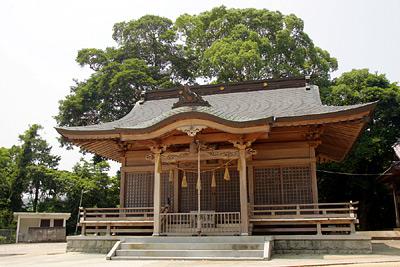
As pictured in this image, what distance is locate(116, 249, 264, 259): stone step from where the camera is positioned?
31.7 feet

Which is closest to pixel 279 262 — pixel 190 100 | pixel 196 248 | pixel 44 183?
Answer: pixel 196 248

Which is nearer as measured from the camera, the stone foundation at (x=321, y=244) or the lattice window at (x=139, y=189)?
the stone foundation at (x=321, y=244)

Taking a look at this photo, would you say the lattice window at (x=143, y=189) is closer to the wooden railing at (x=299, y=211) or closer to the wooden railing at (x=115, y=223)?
the wooden railing at (x=115, y=223)

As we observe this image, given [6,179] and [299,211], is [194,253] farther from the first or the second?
[6,179]

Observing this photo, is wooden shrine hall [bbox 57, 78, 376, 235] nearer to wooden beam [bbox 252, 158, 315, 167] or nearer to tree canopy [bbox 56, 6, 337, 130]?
wooden beam [bbox 252, 158, 315, 167]

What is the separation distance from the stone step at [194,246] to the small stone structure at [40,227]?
16.2 m

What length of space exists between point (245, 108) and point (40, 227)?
58.3 feet

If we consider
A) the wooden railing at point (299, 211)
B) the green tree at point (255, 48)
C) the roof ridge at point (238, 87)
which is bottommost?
the wooden railing at point (299, 211)

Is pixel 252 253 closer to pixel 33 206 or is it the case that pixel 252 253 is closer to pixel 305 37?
pixel 305 37

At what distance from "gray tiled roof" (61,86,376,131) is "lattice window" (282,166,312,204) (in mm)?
2192

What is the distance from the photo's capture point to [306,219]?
1129 cm

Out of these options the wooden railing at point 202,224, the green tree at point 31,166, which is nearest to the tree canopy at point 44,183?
the green tree at point 31,166

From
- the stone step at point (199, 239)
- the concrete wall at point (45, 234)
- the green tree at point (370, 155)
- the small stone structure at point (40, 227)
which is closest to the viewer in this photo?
the stone step at point (199, 239)

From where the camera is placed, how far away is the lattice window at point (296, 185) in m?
13.0
